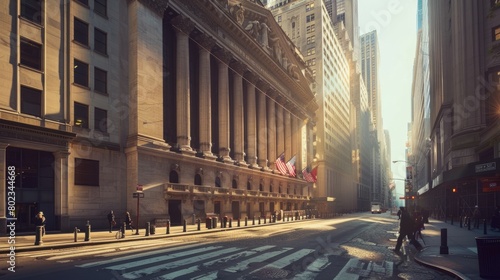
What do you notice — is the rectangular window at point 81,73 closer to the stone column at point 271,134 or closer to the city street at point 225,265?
the city street at point 225,265

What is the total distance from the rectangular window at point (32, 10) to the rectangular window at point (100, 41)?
16.2ft

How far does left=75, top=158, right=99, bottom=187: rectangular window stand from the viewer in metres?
27.5

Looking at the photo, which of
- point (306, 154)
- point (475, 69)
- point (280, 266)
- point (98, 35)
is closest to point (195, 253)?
point (280, 266)

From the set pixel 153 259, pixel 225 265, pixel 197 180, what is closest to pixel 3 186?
pixel 153 259

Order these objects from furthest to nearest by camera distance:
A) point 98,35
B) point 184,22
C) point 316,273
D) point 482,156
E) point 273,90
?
1. point 273,90
2. point 184,22
3. point 482,156
4. point 98,35
5. point 316,273

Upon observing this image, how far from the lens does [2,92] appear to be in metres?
22.8

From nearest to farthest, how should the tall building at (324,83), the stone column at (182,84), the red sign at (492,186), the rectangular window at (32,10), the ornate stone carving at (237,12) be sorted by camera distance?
the red sign at (492,186) < the rectangular window at (32,10) < the stone column at (182,84) < the ornate stone carving at (237,12) < the tall building at (324,83)

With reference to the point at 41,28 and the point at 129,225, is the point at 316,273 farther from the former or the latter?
the point at 41,28

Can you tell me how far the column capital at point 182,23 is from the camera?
40.0 meters

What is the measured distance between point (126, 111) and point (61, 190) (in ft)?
31.6

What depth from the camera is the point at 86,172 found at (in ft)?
92.4

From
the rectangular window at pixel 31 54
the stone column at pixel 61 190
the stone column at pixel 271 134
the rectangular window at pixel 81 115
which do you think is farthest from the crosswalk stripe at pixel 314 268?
the stone column at pixel 271 134

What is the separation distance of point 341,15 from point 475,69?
139m

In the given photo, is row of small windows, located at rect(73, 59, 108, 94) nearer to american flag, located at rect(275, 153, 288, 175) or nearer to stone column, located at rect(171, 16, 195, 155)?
stone column, located at rect(171, 16, 195, 155)
